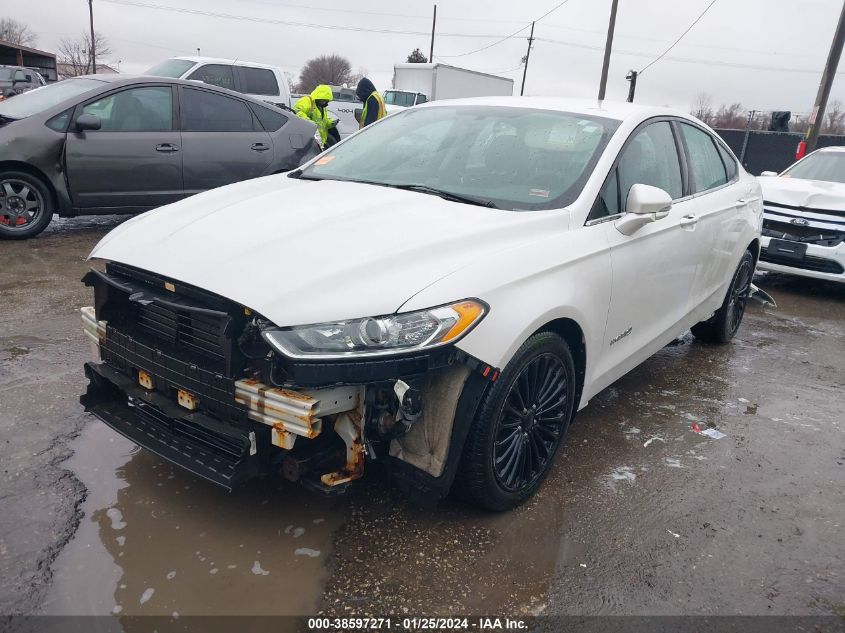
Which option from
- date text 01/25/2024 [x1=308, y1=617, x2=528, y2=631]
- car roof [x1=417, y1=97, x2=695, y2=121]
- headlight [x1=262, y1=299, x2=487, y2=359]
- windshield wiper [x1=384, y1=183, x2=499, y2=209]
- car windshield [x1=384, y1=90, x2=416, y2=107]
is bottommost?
date text 01/25/2024 [x1=308, y1=617, x2=528, y2=631]

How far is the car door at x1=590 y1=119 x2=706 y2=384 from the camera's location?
10.2ft

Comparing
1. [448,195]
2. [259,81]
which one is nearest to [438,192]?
[448,195]

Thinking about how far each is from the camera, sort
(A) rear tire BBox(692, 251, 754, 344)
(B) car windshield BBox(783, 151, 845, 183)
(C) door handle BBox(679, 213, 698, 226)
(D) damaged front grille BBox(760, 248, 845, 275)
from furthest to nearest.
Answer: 1. (B) car windshield BBox(783, 151, 845, 183)
2. (D) damaged front grille BBox(760, 248, 845, 275)
3. (A) rear tire BBox(692, 251, 754, 344)
4. (C) door handle BBox(679, 213, 698, 226)

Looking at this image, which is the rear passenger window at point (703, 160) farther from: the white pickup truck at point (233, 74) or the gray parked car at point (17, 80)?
the gray parked car at point (17, 80)

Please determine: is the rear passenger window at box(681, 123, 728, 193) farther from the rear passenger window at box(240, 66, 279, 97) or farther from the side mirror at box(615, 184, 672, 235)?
the rear passenger window at box(240, 66, 279, 97)

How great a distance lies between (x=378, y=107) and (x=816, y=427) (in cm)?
715

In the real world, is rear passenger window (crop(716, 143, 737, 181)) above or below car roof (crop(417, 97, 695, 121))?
below

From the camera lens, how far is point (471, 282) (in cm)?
233

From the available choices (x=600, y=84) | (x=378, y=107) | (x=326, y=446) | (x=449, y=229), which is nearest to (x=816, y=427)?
(x=449, y=229)

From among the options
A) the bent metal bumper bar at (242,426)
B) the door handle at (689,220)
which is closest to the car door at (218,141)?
the bent metal bumper bar at (242,426)

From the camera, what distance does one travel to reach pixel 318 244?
96.3 inches

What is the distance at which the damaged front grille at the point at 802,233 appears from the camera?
6785 mm

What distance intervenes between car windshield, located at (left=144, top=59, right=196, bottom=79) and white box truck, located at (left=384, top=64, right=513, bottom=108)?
53.1 feet

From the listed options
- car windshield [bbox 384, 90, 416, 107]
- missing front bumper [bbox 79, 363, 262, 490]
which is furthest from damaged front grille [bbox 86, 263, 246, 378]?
car windshield [bbox 384, 90, 416, 107]
